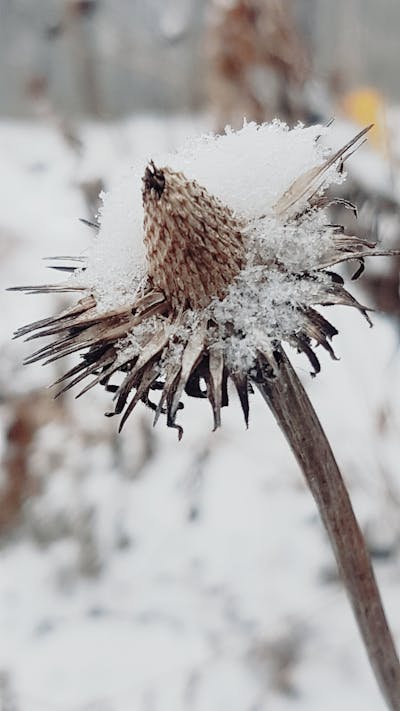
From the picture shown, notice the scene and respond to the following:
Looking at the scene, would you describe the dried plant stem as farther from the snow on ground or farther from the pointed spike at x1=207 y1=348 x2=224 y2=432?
the snow on ground

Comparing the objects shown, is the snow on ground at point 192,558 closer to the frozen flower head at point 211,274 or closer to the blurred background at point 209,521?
the blurred background at point 209,521

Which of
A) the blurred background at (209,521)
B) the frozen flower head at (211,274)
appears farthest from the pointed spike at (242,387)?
the blurred background at (209,521)

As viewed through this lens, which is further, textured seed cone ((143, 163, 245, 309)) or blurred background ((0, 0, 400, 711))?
blurred background ((0, 0, 400, 711))

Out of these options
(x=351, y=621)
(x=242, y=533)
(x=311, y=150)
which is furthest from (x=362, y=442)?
(x=311, y=150)

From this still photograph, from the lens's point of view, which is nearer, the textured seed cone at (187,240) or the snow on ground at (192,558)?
the textured seed cone at (187,240)

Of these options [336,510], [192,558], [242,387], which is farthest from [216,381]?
[192,558]

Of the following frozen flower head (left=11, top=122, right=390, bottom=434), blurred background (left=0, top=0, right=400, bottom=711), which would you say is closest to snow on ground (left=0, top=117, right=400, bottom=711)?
blurred background (left=0, top=0, right=400, bottom=711)

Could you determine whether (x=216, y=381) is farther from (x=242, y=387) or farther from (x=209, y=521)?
(x=209, y=521)
